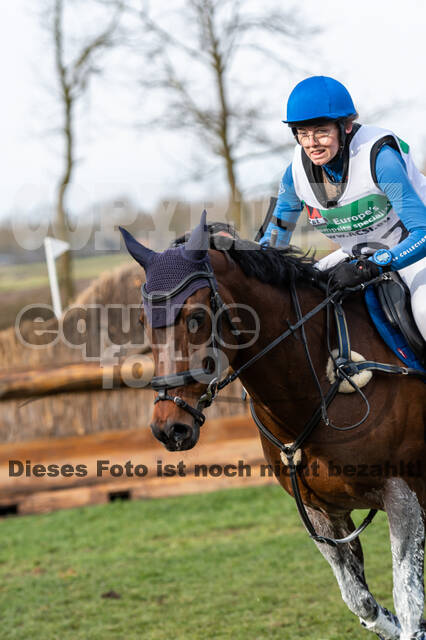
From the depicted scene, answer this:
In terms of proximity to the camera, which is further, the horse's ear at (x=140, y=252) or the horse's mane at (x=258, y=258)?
the horse's mane at (x=258, y=258)

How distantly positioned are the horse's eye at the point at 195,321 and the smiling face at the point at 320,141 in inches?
42.8

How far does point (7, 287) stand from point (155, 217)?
20.4 feet

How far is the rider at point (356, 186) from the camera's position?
123 inches

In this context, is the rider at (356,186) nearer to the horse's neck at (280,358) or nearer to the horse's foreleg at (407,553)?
the horse's neck at (280,358)

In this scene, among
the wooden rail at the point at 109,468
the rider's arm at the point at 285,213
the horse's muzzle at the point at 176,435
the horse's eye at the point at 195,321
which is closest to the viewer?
the horse's muzzle at the point at 176,435

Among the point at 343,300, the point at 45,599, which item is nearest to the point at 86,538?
the point at 45,599

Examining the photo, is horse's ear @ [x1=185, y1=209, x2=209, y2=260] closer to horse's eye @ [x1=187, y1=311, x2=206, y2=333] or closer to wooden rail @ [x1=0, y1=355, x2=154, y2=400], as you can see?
horse's eye @ [x1=187, y1=311, x2=206, y2=333]

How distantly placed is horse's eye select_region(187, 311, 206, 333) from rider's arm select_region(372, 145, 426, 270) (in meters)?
0.92

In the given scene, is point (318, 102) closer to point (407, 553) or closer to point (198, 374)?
point (198, 374)

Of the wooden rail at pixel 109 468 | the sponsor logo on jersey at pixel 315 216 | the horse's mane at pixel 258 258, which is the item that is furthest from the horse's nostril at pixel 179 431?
the wooden rail at pixel 109 468

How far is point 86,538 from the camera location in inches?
268

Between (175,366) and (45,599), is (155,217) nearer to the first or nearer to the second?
(45,599)

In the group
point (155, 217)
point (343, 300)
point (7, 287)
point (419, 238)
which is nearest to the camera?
point (419, 238)

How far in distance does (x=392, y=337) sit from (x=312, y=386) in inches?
18.5
